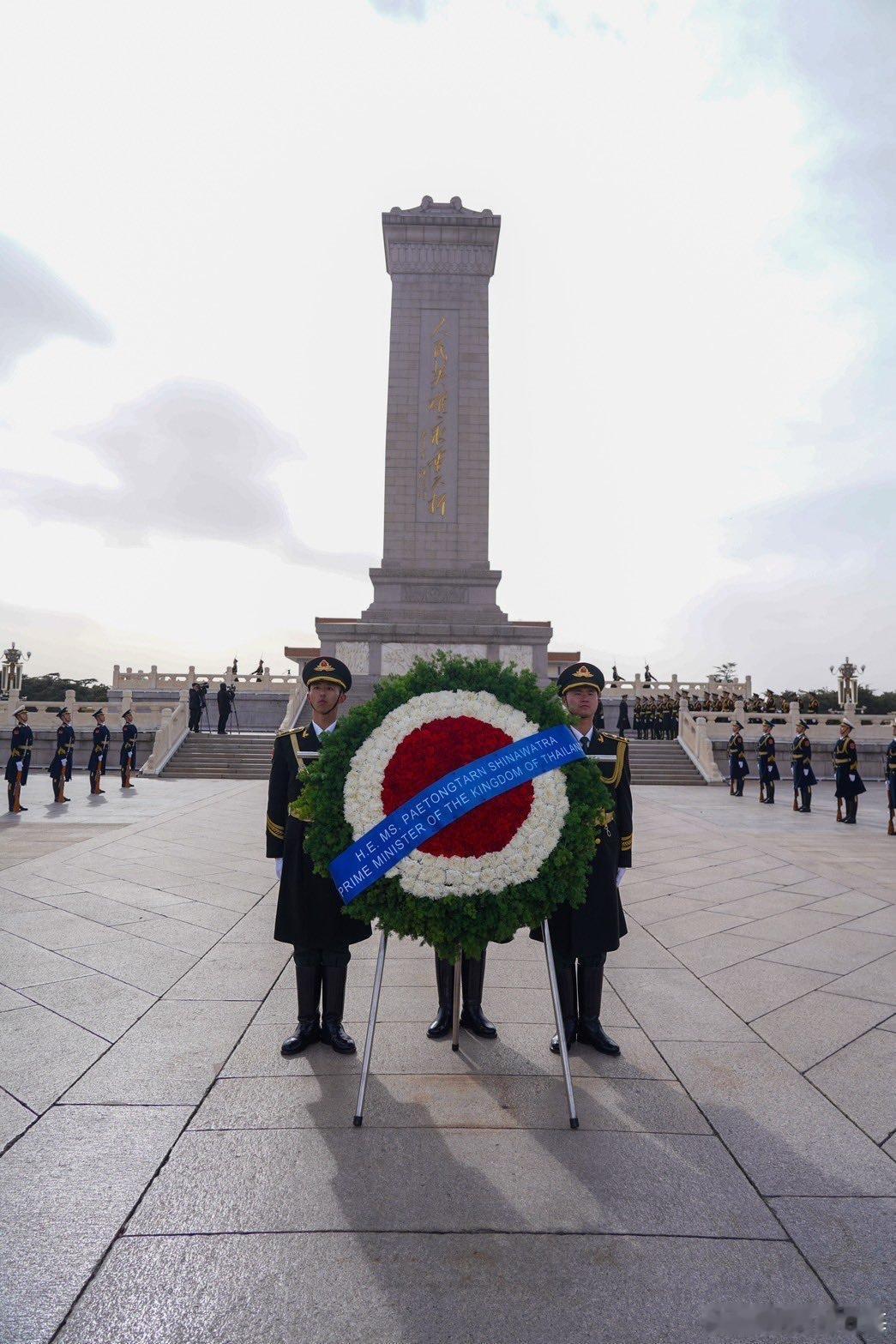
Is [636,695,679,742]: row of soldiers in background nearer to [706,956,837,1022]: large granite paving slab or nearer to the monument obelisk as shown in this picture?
the monument obelisk

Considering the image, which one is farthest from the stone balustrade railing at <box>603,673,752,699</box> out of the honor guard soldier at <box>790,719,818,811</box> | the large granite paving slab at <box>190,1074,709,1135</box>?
the large granite paving slab at <box>190,1074,709,1135</box>

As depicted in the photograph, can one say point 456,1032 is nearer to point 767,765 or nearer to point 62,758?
point 62,758

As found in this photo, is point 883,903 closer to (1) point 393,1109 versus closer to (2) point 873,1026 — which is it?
(2) point 873,1026

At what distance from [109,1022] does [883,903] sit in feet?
22.1

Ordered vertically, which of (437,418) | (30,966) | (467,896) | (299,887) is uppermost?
(437,418)

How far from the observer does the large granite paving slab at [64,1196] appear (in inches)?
84.7

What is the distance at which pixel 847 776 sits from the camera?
13930mm

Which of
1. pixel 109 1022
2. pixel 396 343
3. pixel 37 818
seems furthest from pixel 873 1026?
pixel 396 343

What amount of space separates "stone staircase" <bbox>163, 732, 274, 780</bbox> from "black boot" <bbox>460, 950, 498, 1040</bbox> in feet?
55.3

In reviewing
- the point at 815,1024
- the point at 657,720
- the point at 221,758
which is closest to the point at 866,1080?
the point at 815,1024

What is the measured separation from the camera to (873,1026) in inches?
165

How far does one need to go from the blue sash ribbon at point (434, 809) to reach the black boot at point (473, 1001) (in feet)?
3.95

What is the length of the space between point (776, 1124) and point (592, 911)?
1.18m

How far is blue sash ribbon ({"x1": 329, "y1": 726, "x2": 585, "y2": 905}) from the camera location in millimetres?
3143
